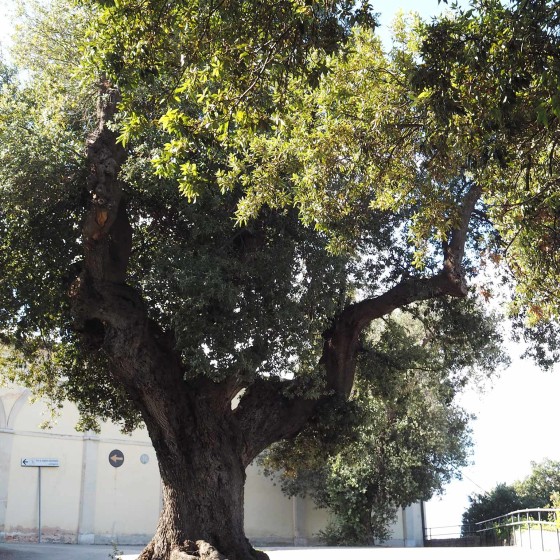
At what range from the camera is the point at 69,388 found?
45.4ft

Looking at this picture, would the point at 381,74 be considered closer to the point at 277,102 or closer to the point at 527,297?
the point at 277,102

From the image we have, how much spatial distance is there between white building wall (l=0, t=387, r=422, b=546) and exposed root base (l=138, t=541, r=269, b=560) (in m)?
14.0

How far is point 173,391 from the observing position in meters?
10.6

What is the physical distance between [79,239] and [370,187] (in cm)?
519

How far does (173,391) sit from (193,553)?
94.8 inches

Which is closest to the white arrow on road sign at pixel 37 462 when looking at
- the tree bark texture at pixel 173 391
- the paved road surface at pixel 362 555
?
the paved road surface at pixel 362 555

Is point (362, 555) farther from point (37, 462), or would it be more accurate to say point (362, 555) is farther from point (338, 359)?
point (37, 462)

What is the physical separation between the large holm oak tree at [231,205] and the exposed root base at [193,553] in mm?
42

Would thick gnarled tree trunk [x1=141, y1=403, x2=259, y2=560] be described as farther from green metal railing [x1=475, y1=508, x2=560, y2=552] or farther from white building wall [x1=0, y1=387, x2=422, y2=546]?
white building wall [x1=0, y1=387, x2=422, y2=546]

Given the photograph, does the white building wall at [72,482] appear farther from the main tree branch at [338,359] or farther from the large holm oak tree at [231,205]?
the main tree branch at [338,359]

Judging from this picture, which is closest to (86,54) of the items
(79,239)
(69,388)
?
(79,239)

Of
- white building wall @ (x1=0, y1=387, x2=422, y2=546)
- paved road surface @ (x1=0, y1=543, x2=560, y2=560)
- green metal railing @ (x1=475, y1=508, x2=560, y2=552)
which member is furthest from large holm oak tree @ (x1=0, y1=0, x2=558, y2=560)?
white building wall @ (x1=0, y1=387, x2=422, y2=546)

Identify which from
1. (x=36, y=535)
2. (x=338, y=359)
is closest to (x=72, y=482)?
(x=36, y=535)

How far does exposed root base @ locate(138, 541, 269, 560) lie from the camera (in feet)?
30.4
